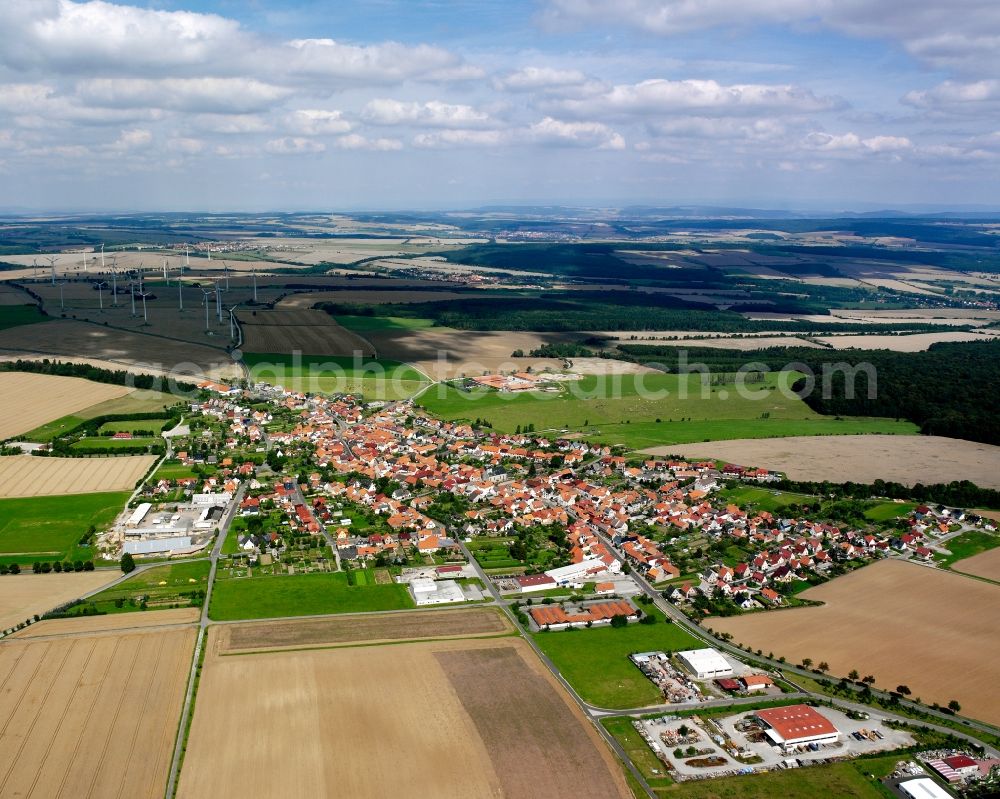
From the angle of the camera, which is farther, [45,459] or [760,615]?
[45,459]

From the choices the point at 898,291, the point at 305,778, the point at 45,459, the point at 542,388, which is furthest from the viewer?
the point at 898,291

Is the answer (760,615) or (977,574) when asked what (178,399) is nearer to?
(760,615)

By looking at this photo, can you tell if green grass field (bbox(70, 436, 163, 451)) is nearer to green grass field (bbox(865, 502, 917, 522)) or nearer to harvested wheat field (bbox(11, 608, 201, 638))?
harvested wheat field (bbox(11, 608, 201, 638))

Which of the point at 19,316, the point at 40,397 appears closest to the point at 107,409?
the point at 40,397

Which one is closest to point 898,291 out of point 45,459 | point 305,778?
point 45,459

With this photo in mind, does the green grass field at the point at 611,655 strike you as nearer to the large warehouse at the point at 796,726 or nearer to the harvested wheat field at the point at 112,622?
the large warehouse at the point at 796,726

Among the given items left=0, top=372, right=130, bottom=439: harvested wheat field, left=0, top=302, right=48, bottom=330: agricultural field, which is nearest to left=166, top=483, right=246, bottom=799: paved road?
left=0, top=372, right=130, bottom=439: harvested wheat field

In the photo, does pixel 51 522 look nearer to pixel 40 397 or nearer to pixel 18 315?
pixel 40 397
